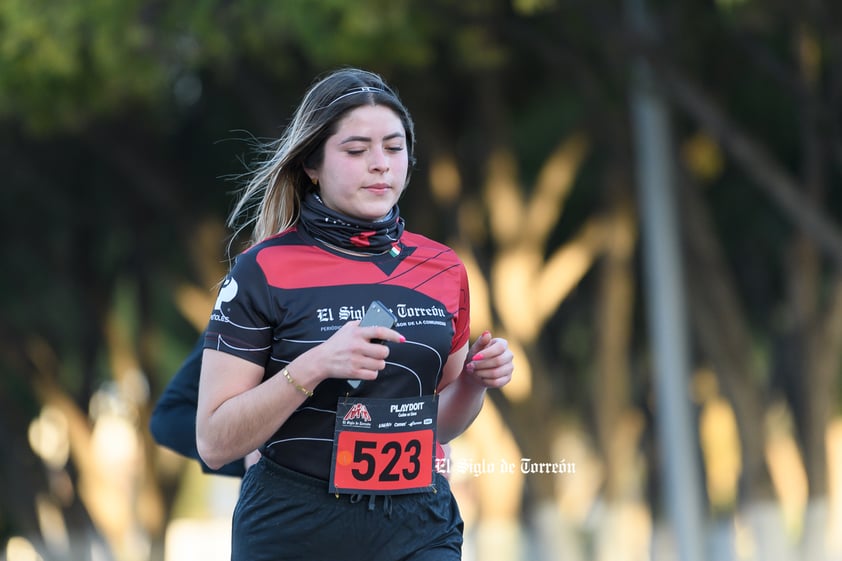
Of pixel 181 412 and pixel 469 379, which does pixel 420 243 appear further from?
pixel 181 412

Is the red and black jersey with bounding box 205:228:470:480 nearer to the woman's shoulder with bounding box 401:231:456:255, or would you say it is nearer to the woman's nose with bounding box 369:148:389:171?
the woman's shoulder with bounding box 401:231:456:255

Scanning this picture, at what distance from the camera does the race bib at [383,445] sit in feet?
10.9

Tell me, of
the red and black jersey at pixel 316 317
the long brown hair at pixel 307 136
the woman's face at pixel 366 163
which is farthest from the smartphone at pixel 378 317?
the long brown hair at pixel 307 136

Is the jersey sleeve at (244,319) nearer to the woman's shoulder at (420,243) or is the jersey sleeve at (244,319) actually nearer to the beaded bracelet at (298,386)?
the beaded bracelet at (298,386)

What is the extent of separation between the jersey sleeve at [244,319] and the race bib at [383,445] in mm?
222

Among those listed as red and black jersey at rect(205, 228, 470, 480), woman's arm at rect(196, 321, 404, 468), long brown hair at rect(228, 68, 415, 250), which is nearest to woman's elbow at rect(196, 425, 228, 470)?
woman's arm at rect(196, 321, 404, 468)

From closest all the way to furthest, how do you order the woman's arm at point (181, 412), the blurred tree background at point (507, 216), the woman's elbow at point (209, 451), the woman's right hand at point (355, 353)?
the woman's right hand at point (355, 353)
the woman's elbow at point (209, 451)
the woman's arm at point (181, 412)
the blurred tree background at point (507, 216)

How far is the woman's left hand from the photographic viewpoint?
350 centimetres

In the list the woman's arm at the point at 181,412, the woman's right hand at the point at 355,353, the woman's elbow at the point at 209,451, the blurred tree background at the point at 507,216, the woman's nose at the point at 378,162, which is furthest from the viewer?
the blurred tree background at the point at 507,216

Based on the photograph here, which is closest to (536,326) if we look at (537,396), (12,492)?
(537,396)

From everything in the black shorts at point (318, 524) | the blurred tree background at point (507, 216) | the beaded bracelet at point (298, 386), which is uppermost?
the blurred tree background at point (507, 216)

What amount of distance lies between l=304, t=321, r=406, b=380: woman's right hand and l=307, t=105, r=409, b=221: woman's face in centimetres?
42

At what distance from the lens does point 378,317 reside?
3.12 meters

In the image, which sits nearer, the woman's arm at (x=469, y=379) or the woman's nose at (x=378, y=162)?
the woman's nose at (x=378, y=162)
